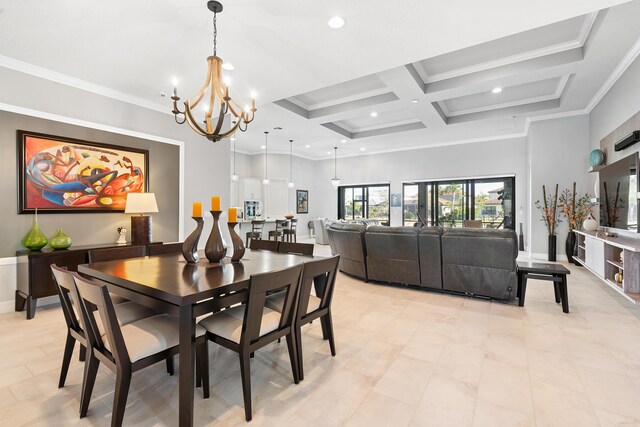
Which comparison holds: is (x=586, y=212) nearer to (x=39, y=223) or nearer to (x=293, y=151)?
(x=293, y=151)

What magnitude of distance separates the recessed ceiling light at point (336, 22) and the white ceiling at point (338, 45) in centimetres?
5

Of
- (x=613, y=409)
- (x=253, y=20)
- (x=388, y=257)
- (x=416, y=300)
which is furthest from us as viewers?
(x=388, y=257)

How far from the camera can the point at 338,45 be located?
3.04 m

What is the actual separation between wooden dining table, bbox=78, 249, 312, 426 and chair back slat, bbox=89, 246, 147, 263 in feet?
1.31

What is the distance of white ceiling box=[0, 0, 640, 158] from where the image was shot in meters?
2.52

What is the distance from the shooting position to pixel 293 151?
9945mm

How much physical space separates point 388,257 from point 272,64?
2.89 meters

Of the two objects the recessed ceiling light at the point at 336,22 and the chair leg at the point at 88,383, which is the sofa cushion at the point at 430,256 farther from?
the chair leg at the point at 88,383

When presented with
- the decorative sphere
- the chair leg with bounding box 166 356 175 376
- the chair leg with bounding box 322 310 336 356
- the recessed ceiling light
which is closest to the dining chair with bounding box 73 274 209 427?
the chair leg with bounding box 166 356 175 376

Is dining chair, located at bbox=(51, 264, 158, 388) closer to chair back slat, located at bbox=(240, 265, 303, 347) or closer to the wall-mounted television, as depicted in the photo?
chair back slat, located at bbox=(240, 265, 303, 347)

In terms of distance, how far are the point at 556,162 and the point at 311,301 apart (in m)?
6.41

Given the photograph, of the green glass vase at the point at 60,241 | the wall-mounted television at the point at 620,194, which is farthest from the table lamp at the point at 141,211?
the wall-mounted television at the point at 620,194

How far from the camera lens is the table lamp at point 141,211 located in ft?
12.8

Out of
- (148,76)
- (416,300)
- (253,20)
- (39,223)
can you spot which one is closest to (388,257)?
(416,300)
